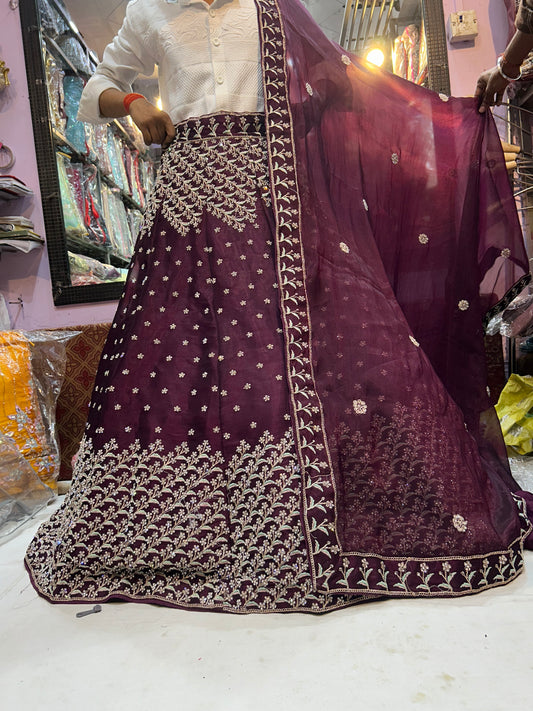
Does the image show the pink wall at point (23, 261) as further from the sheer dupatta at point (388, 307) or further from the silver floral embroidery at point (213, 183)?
the sheer dupatta at point (388, 307)

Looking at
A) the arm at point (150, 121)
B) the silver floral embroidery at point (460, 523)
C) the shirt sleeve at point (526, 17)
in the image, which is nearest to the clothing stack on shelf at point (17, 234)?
the arm at point (150, 121)

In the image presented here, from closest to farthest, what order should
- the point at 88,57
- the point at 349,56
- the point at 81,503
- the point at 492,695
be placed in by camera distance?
the point at 492,695
the point at 81,503
the point at 349,56
the point at 88,57

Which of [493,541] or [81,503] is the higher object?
[81,503]

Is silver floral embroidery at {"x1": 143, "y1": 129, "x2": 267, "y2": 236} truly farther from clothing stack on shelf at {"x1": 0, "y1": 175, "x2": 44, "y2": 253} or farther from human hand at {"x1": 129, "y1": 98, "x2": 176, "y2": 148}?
clothing stack on shelf at {"x1": 0, "y1": 175, "x2": 44, "y2": 253}

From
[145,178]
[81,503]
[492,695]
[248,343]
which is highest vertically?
[145,178]

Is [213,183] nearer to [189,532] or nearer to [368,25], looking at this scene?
[189,532]

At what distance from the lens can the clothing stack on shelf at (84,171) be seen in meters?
2.44

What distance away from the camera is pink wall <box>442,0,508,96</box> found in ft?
7.38

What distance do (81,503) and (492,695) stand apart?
2.56 feet

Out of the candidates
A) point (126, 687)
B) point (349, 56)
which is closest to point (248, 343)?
point (126, 687)

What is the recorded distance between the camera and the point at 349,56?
1.28 metres

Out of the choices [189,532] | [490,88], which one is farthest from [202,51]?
[189,532]

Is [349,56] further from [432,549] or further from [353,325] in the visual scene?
[432,549]

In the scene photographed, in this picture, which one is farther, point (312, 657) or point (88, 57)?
point (88, 57)
